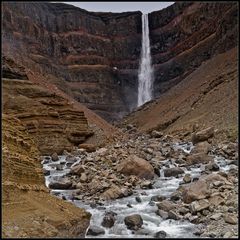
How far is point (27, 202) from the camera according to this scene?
947cm

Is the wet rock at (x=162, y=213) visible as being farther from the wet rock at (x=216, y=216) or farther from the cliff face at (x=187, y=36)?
the cliff face at (x=187, y=36)

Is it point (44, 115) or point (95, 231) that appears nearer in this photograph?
point (95, 231)

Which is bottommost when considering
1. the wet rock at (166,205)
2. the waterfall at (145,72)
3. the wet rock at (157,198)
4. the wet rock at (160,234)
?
the wet rock at (160,234)

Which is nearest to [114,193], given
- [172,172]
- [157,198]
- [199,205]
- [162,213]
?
[157,198]

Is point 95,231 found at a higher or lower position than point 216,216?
lower

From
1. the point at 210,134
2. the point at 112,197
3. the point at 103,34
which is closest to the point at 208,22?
the point at 103,34

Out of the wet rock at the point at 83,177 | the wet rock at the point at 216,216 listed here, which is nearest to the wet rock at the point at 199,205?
the wet rock at the point at 216,216

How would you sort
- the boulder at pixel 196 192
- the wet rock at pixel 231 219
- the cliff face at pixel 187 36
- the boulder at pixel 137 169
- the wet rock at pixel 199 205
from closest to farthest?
the wet rock at pixel 231 219 < the wet rock at pixel 199 205 < the boulder at pixel 196 192 < the boulder at pixel 137 169 < the cliff face at pixel 187 36

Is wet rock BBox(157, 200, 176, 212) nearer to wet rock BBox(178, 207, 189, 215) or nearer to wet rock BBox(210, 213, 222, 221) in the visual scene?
wet rock BBox(178, 207, 189, 215)

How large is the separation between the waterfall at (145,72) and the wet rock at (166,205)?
4621cm

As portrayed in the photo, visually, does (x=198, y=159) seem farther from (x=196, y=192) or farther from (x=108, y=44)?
(x=108, y=44)

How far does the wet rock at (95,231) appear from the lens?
949 centimetres

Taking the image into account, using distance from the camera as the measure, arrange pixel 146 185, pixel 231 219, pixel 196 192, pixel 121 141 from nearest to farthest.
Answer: pixel 231 219 → pixel 196 192 → pixel 146 185 → pixel 121 141

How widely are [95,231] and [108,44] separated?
59183 millimetres
